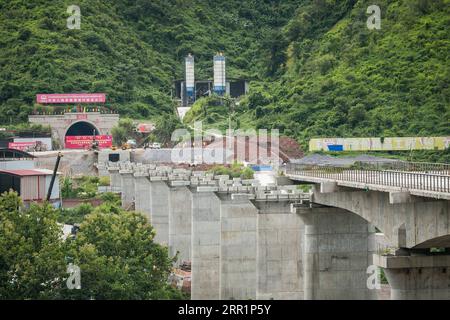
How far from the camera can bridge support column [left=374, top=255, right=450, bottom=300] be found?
126 ft

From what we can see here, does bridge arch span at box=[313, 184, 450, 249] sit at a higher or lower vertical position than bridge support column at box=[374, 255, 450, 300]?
higher

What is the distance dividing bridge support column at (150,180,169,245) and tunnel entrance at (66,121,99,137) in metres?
51.6

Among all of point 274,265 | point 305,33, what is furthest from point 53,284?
point 305,33

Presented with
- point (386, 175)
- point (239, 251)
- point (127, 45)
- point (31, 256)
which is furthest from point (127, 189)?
point (127, 45)

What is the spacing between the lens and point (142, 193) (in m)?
90.9

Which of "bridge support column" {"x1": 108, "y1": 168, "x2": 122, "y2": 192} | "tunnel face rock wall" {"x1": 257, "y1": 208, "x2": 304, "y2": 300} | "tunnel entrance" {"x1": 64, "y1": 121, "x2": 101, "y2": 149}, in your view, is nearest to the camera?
"tunnel face rock wall" {"x1": 257, "y1": 208, "x2": 304, "y2": 300}

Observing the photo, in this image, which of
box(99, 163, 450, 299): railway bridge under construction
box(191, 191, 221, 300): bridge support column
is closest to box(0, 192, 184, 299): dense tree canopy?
box(191, 191, 221, 300): bridge support column

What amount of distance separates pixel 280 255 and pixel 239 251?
451 cm

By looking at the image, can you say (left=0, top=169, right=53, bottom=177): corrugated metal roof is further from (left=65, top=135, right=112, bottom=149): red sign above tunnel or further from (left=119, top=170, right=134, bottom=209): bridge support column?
(left=65, top=135, right=112, bottom=149): red sign above tunnel

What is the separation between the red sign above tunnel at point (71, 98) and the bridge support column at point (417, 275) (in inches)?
3962

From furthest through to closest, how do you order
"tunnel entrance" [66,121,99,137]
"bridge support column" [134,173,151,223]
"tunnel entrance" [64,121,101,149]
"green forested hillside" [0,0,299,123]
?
"green forested hillside" [0,0,299,123] < "tunnel entrance" [66,121,99,137] < "tunnel entrance" [64,121,101,149] < "bridge support column" [134,173,151,223]

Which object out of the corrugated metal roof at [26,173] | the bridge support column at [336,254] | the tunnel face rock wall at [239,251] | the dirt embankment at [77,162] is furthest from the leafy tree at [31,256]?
the dirt embankment at [77,162]

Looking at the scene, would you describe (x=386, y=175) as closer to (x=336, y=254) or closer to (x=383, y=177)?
(x=383, y=177)

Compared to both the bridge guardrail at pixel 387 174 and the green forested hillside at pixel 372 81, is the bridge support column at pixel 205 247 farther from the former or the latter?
the green forested hillside at pixel 372 81
